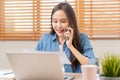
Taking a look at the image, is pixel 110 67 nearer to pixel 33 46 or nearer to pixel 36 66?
pixel 36 66

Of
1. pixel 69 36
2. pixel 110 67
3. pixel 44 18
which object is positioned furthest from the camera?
pixel 44 18

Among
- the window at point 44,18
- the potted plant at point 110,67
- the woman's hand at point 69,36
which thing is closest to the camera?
the potted plant at point 110,67

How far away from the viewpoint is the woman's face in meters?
2.22

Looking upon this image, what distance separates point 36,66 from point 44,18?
166 cm

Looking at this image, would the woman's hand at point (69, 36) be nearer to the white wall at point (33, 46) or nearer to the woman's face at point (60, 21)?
the woman's face at point (60, 21)

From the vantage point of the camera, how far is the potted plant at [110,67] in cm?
134

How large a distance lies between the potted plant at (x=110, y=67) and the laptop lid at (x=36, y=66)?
24 centimetres

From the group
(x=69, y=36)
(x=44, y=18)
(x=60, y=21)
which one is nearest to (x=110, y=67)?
(x=69, y=36)

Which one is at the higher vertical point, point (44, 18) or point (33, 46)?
point (44, 18)

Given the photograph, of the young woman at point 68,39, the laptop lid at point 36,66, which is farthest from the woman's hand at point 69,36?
the laptop lid at point 36,66

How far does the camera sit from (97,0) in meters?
2.91

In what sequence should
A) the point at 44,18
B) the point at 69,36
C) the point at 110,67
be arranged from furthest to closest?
the point at 44,18, the point at 69,36, the point at 110,67

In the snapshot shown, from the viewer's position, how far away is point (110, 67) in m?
1.34

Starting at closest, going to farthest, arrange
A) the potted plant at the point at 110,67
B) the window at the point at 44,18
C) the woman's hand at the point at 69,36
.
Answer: the potted plant at the point at 110,67, the woman's hand at the point at 69,36, the window at the point at 44,18
